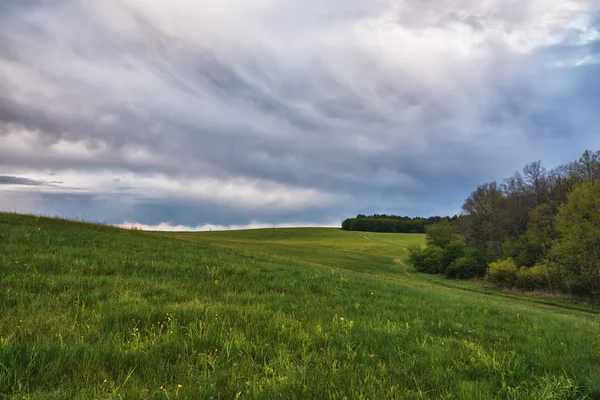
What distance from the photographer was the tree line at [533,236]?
136ft

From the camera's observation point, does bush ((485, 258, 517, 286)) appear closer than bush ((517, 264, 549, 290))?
No

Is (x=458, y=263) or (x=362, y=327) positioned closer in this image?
(x=362, y=327)

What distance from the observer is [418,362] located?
459cm

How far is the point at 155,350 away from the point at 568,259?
175 feet

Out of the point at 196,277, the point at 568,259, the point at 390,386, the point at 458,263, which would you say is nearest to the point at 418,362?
the point at 390,386

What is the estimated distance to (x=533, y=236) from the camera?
55250mm

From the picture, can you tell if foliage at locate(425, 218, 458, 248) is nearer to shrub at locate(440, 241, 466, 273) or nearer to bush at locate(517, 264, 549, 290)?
shrub at locate(440, 241, 466, 273)

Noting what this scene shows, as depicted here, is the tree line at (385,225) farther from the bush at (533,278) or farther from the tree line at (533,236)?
the bush at (533,278)

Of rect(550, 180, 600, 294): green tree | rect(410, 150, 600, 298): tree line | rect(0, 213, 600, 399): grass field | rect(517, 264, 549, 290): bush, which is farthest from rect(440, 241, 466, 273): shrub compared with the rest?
rect(0, 213, 600, 399): grass field

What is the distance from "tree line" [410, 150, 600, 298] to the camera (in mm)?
41594

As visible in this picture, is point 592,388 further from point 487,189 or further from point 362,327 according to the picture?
point 487,189

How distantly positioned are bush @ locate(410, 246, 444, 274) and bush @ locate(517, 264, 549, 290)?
22.9 m

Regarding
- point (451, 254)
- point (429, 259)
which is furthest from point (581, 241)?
point (429, 259)

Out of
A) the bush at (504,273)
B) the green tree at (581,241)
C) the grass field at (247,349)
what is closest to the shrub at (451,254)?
the bush at (504,273)
